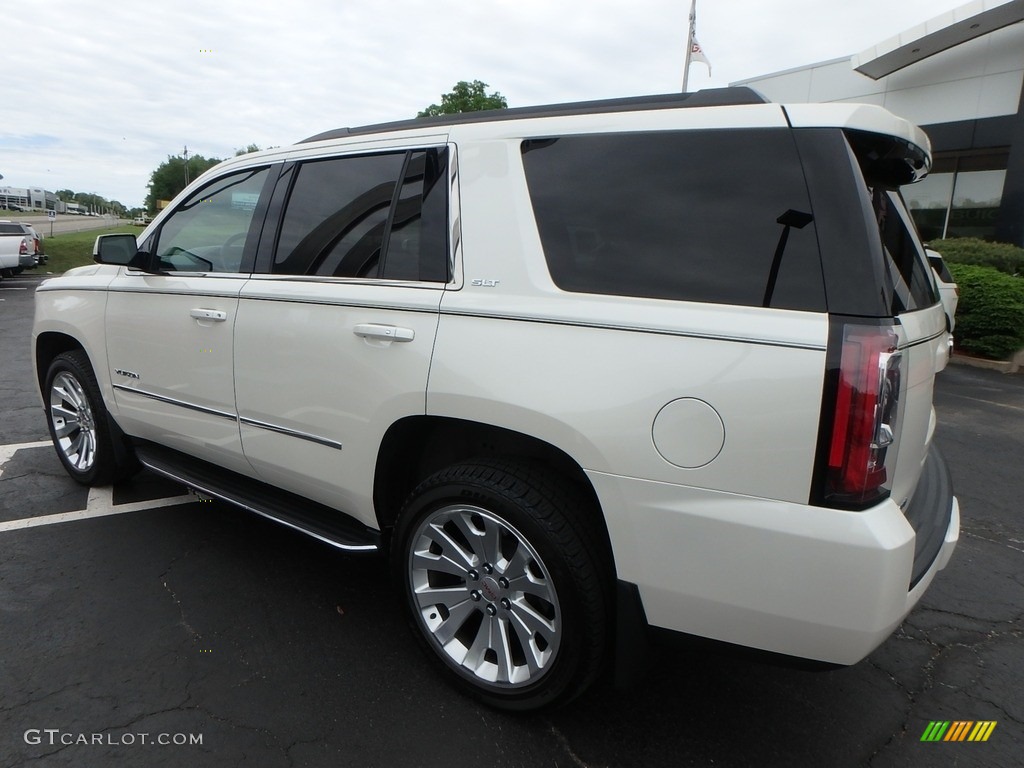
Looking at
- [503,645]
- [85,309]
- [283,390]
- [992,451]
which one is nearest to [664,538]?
[503,645]

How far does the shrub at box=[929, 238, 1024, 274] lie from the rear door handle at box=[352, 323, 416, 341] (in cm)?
1301

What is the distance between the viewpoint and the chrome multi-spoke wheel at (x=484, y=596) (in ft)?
7.34

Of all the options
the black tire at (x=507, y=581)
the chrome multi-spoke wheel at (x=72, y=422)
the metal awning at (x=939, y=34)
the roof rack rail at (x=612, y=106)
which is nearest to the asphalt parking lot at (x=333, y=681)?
the black tire at (x=507, y=581)

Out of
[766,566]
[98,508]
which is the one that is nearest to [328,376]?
[766,566]

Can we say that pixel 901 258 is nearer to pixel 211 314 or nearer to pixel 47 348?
pixel 211 314

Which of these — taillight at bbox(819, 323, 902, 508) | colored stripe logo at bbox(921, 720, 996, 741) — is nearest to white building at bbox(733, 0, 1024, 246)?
colored stripe logo at bbox(921, 720, 996, 741)

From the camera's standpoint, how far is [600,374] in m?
1.99

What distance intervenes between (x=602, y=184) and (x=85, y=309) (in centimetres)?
316

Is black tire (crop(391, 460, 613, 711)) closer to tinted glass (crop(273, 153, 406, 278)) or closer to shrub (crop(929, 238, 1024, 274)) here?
tinted glass (crop(273, 153, 406, 278))

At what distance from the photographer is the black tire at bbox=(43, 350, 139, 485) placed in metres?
3.98

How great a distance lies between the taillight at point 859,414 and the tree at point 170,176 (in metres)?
114

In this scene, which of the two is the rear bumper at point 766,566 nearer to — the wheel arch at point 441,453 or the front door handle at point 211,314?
the wheel arch at point 441,453

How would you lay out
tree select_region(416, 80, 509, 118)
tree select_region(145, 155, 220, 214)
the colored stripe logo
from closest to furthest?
the colored stripe logo
tree select_region(416, 80, 509, 118)
tree select_region(145, 155, 220, 214)

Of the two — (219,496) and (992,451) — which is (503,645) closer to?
(219,496)
